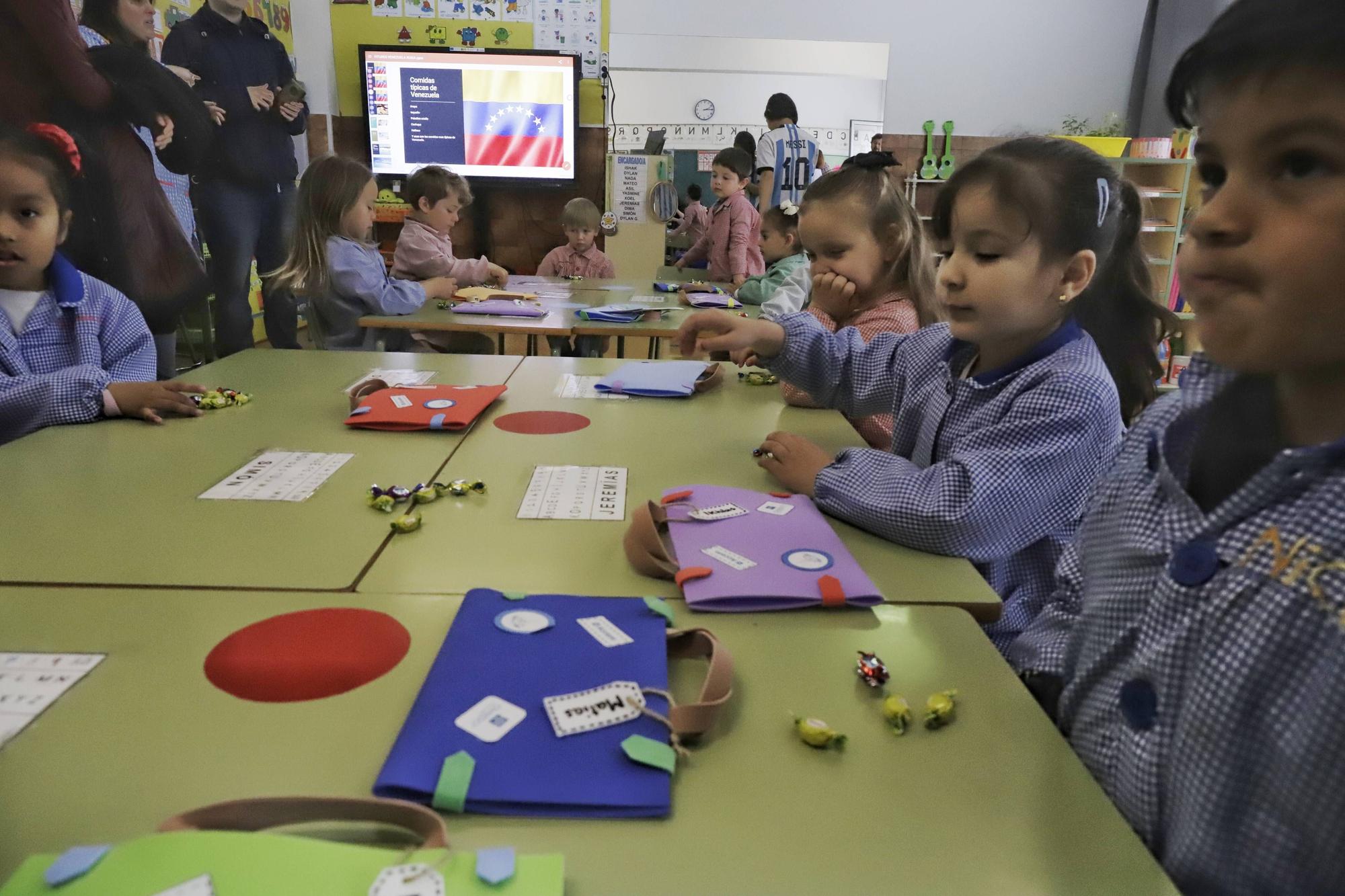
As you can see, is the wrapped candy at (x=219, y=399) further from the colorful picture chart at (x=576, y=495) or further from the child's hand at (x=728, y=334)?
the child's hand at (x=728, y=334)

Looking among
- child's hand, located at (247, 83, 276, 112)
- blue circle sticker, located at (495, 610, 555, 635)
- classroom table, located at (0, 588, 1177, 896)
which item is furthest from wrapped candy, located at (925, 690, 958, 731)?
child's hand, located at (247, 83, 276, 112)

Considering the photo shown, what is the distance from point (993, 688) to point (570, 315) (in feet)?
7.09

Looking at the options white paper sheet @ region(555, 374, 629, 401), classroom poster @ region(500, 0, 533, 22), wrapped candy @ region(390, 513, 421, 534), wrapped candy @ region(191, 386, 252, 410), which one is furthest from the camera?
classroom poster @ region(500, 0, 533, 22)

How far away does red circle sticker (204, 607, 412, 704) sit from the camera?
2.02 ft

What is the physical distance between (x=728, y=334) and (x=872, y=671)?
89cm

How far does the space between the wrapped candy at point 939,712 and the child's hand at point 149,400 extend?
1201 mm

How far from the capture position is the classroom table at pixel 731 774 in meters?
0.46

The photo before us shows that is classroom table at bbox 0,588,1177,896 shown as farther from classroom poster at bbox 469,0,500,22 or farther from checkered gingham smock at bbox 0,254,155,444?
classroom poster at bbox 469,0,500,22

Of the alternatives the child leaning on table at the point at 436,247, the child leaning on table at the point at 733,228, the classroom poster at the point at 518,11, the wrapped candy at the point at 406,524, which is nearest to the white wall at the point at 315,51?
the classroom poster at the point at 518,11

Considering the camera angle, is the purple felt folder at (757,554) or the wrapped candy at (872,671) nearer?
the wrapped candy at (872,671)

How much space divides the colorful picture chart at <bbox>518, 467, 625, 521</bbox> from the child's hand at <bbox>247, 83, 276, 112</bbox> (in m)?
3.50

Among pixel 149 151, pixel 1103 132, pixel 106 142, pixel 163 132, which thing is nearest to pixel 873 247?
pixel 106 142

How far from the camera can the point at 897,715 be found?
23.1 inches

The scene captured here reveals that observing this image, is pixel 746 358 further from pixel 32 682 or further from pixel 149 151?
pixel 149 151
